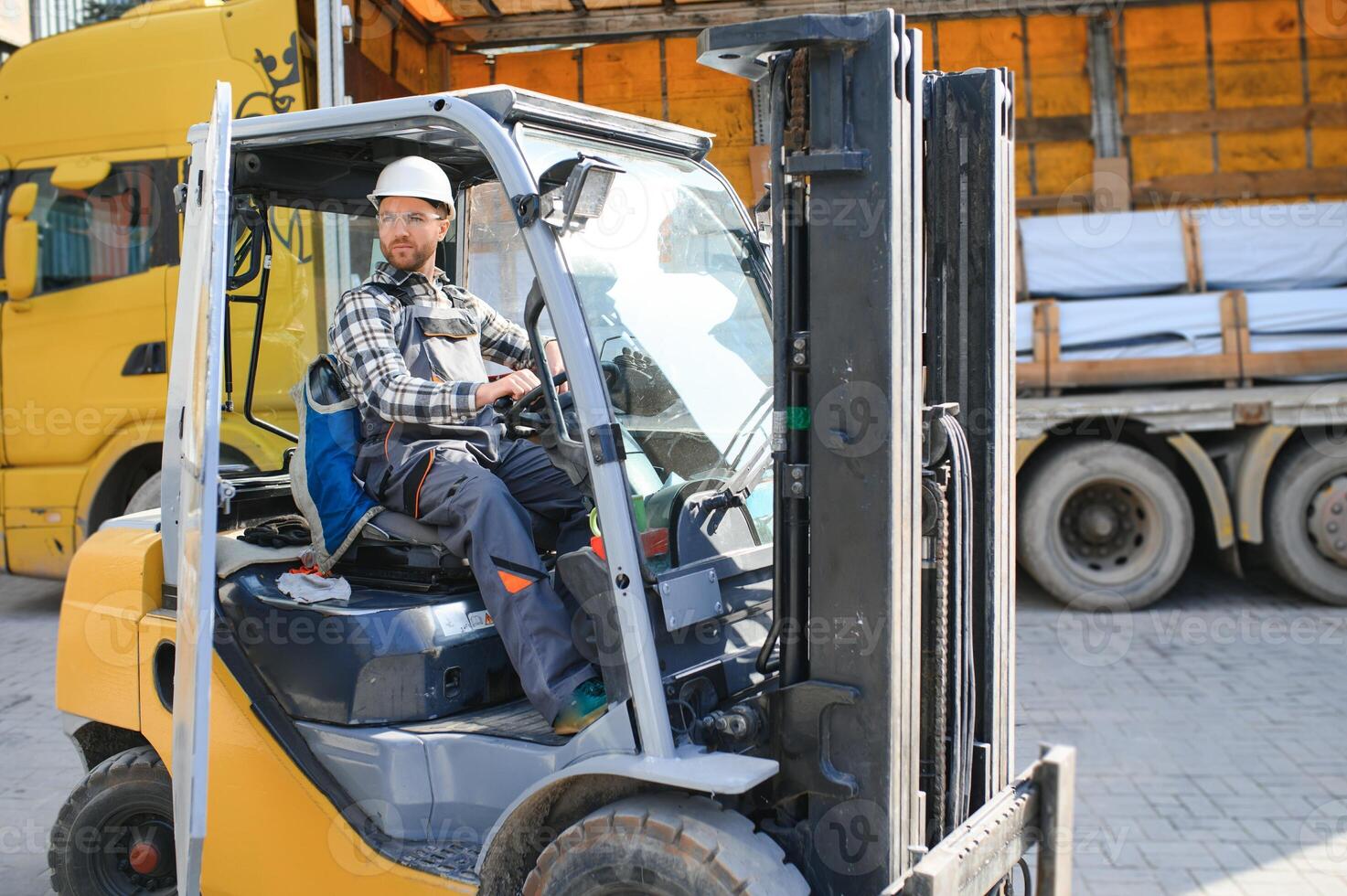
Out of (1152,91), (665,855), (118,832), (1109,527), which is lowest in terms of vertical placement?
(118,832)

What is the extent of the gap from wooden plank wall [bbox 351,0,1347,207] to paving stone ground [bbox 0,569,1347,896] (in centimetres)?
290

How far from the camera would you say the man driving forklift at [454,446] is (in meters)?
2.99

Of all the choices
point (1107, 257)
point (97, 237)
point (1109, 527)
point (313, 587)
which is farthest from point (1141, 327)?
point (97, 237)

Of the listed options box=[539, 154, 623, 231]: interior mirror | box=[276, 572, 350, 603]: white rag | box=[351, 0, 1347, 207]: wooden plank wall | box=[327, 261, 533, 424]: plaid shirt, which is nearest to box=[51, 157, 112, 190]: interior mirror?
box=[351, 0, 1347, 207]: wooden plank wall

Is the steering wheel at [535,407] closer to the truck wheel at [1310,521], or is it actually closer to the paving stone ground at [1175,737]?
the paving stone ground at [1175,737]

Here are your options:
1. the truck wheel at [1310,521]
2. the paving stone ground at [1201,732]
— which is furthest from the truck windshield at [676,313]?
the truck wheel at [1310,521]

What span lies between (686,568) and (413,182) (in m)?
1.39

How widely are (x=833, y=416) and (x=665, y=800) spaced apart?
0.91 metres

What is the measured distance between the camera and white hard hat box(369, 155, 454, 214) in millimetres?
3418

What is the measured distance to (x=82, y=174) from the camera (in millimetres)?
7641

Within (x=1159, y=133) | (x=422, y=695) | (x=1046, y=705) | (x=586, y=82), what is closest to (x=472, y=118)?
(x=422, y=695)

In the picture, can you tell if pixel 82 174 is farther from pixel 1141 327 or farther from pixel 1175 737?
pixel 1175 737

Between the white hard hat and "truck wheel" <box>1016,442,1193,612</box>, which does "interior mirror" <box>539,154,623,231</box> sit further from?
"truck wheel" <box>1016,442,1193,612</box>

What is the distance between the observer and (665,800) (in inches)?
104
